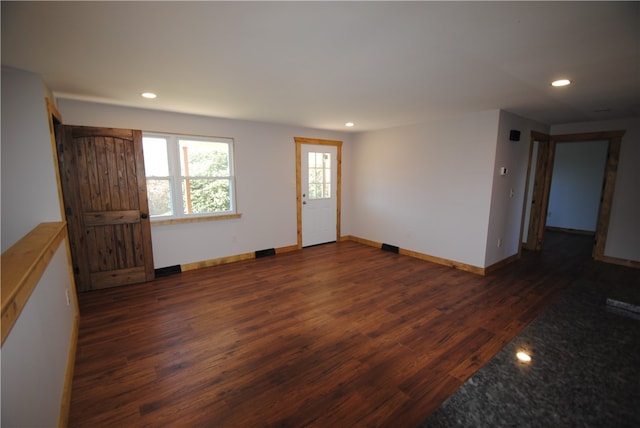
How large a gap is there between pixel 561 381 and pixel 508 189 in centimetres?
442

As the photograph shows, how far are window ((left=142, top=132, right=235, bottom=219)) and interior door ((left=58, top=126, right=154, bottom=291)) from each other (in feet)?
0.90

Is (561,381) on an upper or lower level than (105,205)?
lower

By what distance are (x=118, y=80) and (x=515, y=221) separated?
5.78m

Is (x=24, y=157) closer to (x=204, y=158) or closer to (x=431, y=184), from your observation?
(x=204, y=158)

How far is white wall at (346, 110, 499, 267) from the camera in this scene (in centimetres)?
413

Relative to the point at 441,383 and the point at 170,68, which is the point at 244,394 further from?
the point at 170,68

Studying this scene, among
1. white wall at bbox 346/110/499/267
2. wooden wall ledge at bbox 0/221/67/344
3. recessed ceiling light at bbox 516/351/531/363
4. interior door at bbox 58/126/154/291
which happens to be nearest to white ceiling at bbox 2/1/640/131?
interior door at bbox 58/126/154/291

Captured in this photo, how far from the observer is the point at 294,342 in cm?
252

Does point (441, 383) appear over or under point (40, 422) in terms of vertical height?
under

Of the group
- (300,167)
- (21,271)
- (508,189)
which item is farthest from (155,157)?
(508,189)

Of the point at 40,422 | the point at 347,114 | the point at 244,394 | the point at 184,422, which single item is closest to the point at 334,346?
the point at 244,394

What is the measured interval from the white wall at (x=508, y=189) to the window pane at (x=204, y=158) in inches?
164

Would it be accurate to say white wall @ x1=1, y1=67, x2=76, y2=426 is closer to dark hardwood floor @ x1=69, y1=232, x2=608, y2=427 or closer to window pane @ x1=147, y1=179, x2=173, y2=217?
dark hardwood floor @ x1=69, y1=232, x2=608, y2=427

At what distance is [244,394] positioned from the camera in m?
1.94
